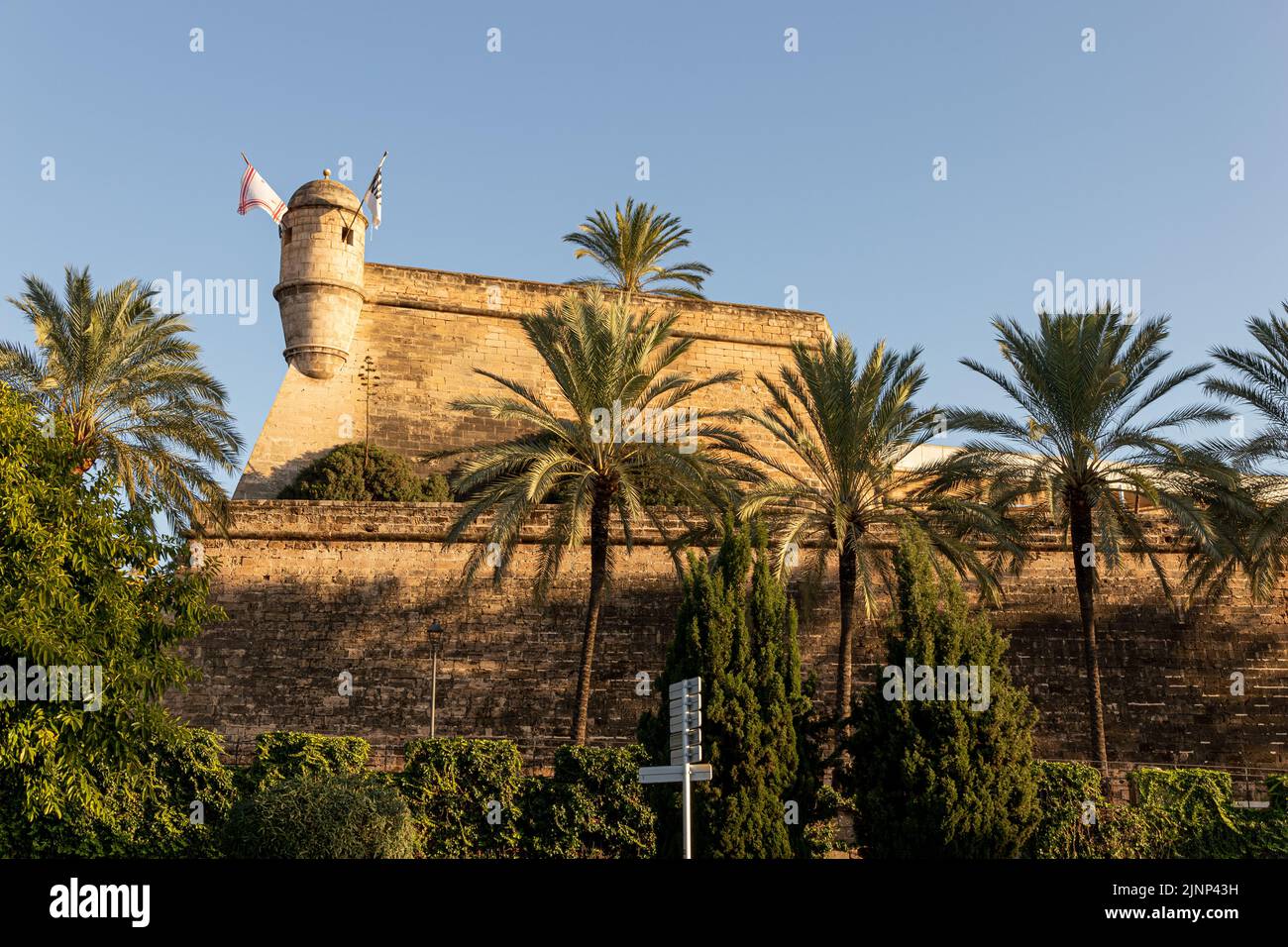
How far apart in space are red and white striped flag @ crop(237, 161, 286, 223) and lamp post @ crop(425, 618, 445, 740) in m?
9.79

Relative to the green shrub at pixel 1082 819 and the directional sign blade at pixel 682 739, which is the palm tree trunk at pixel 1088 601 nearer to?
the green shrub at pixel 1082 819

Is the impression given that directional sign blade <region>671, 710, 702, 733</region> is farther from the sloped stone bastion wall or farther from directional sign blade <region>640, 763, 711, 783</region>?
the sloped stone bastion wall

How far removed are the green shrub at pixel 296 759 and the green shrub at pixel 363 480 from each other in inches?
327

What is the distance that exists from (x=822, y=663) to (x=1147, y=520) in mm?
6830

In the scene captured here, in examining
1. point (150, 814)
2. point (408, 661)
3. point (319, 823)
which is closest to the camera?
point (319, 823)

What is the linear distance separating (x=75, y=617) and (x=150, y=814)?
305 centimetres

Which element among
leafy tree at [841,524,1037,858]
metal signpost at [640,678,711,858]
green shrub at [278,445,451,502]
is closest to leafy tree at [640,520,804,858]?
leafy tree at [841,524,1037,858]

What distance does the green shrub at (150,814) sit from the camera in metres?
16.0

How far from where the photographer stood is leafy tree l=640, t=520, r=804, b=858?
15031mm

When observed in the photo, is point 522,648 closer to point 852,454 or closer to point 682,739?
point 852,454

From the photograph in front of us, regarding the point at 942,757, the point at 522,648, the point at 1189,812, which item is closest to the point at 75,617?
the point at 522,648

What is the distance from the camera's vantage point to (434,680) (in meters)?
20.7
